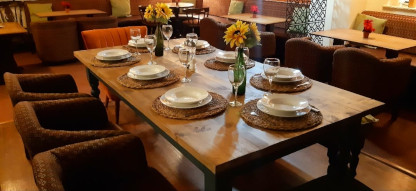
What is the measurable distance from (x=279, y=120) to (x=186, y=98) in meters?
0.49

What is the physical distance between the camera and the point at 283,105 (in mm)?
1680

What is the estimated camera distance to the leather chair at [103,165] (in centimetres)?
143

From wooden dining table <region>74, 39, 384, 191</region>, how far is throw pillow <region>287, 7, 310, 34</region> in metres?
3.50

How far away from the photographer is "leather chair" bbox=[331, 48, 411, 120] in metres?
3.00

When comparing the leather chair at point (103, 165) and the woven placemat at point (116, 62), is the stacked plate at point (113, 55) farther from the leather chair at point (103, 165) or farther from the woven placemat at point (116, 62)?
the leather chair at point (103, 165)

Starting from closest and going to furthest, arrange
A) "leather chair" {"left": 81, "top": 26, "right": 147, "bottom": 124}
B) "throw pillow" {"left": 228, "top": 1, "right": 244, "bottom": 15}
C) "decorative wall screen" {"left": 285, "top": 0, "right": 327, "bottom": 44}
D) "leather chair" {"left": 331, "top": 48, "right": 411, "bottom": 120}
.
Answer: "leather chair" {"left": 331, "top": 48, "right": 411, "bottom": 120} → "leather chair" {"left": 81, "top": 26, "right": 147, "bottom": 124} → "decorative wall screen" {"left": 285, "top": 0, "right": 327, "bottom": 44} → "throw pillow" {"left": 228, "top": 1, "right": 244, "bottom": 15}

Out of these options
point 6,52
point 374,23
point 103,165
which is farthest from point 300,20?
point 103,165

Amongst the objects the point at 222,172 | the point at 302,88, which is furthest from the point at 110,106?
the point at 222,172

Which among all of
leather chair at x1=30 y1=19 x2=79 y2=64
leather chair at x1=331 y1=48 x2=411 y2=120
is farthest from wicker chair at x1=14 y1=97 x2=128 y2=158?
leather chair at x1=30 y1=19 x2=79 y2=64

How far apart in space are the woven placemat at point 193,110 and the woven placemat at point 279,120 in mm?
126

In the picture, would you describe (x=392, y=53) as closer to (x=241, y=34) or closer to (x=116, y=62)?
(x=241, y=34)

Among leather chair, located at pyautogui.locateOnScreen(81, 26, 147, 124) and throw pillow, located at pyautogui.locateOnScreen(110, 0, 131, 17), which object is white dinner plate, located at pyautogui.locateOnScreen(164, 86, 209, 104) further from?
throw pillow, located at pyautogui.locateOnScreen(110, 0, 131, 17)

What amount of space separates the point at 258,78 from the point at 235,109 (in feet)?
1.62

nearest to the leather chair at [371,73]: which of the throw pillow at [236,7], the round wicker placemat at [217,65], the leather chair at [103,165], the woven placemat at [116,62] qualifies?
the round wicker placemat at [217,65]
